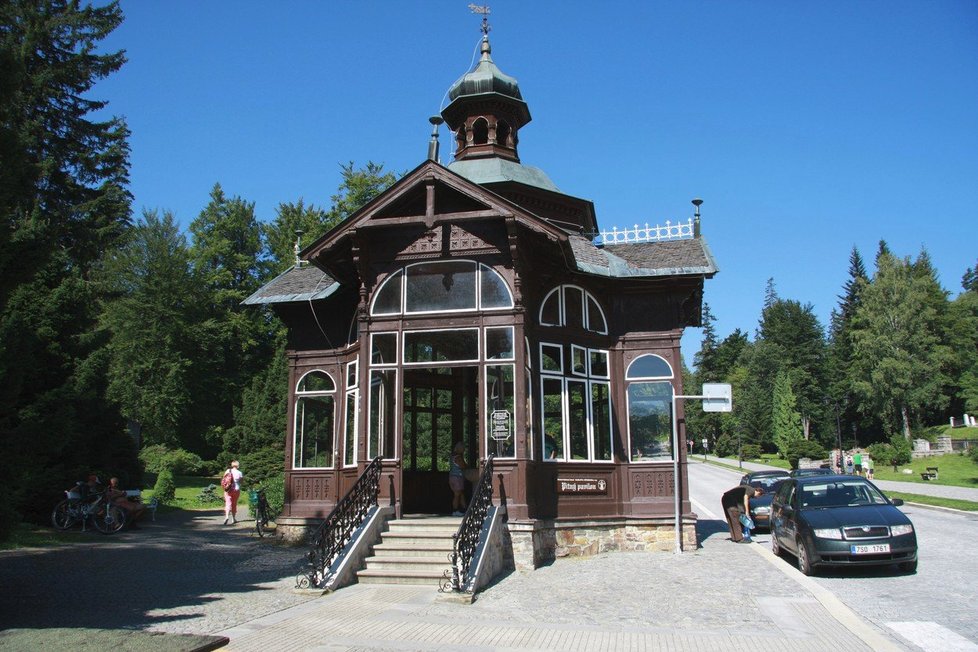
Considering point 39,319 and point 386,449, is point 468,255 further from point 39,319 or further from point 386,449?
point 39,319

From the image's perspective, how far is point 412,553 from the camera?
11898 mm

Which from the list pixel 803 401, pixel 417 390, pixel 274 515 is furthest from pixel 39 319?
pixel 803 401

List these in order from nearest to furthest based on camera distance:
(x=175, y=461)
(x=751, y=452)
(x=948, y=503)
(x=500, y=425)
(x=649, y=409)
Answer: (x=500, y=425)
(x=649, y=409)
(x=948, y=503)
(x=175, y=461)
(x=751, y=452)

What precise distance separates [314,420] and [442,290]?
18.5ft

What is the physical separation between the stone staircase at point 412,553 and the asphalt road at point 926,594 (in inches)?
226

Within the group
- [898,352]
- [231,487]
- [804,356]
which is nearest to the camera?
[231,487]

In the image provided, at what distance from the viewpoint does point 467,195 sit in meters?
13.9

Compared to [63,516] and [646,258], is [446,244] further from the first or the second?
[63,516]

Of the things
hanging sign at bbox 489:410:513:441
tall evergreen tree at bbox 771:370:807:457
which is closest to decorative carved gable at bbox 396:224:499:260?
hanging sign at bbox 489:410:513:441

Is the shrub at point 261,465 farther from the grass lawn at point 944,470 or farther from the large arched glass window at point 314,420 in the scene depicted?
the grass lawn at point 944,470

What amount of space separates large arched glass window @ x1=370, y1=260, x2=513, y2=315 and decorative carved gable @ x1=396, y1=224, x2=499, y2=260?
197mm

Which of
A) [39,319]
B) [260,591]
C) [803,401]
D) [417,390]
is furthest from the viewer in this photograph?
[803,401]

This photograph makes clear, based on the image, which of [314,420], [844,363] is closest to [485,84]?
[314,420]

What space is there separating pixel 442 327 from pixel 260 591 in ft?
18.4
